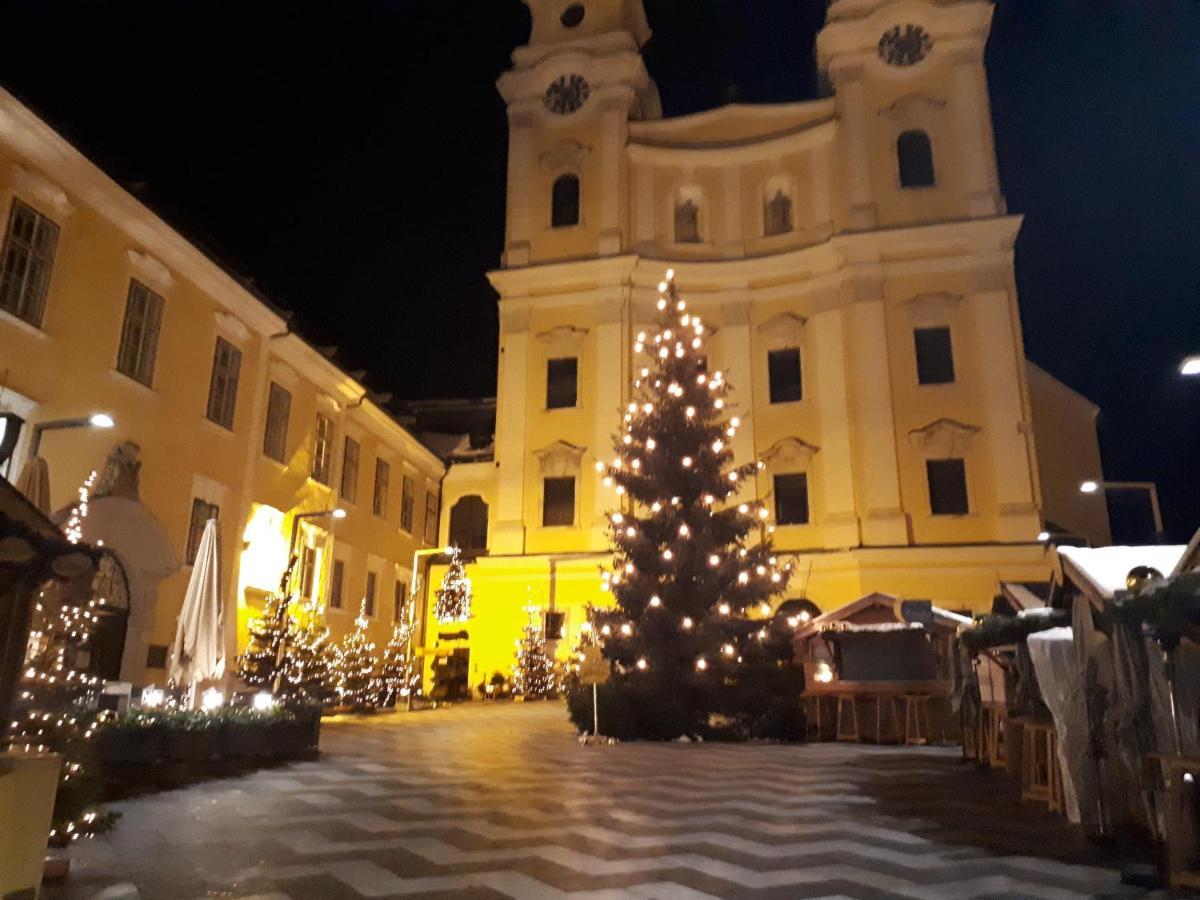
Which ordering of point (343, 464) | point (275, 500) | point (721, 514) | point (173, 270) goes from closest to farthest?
point (721, 514) < point (173, 270) < point (275, 500) < point (343, 464)

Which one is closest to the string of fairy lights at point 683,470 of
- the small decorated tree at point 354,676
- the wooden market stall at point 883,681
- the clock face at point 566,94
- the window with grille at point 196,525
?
the wooden market stall at point 883,681

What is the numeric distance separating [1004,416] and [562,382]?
13.8 m

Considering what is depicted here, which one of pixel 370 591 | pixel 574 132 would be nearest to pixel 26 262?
pixel 370 591

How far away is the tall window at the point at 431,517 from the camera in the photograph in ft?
108

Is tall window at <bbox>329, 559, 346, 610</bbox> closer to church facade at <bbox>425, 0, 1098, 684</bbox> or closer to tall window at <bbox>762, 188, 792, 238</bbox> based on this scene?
church facade at <bbox>425, 0, 1098, 684</bbox>

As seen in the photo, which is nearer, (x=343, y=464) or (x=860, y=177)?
(x=343, y=464)

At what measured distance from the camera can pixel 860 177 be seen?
2895 cm

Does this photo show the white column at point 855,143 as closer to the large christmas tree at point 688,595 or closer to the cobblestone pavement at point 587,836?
the large christmas tree at point 688,595

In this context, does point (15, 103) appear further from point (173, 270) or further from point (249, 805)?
point (249, 805)

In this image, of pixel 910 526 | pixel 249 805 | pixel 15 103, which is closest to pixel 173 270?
pixel 15 103

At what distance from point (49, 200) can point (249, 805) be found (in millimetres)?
11831

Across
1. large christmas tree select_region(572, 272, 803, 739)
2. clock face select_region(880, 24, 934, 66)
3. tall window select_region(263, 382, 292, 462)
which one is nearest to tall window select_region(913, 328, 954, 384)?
clock face select_region(880, 24, 934, 66)

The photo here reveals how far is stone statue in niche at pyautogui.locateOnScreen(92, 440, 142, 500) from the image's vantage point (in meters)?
15.7

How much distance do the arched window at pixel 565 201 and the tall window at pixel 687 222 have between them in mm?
3589
